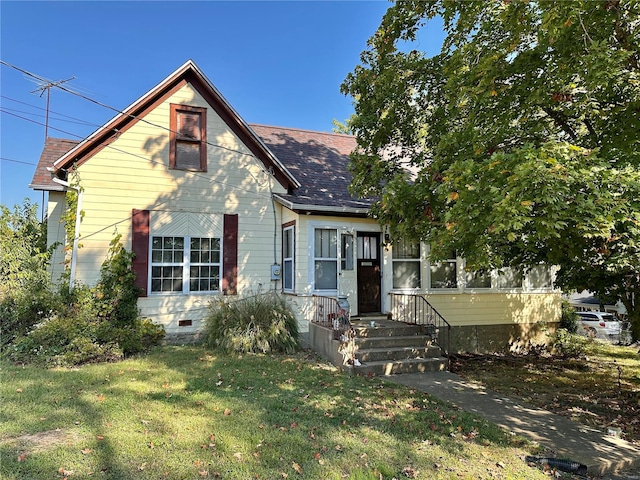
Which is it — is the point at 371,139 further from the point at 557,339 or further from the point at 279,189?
the point at 557,339

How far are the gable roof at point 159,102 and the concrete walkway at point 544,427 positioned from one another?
6.44 m

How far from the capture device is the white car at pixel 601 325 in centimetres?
2012

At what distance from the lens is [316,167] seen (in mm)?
12930

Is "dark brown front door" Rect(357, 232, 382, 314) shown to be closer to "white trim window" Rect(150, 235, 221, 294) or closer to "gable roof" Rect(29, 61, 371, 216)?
"gable roof" Rect(29, 61, 371, 216)

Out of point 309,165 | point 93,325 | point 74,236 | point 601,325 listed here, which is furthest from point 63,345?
point 601,325

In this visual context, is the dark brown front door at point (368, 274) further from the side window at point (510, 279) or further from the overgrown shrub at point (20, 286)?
the overgrown shrub at point (20, 286)

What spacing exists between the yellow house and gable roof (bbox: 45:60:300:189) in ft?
0.10

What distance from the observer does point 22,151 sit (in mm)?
13312

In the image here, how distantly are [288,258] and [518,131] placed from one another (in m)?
6.42

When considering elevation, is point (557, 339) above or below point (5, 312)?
below

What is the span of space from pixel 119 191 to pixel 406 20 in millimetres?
8017

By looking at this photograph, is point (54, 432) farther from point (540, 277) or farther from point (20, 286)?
point (540, 277)

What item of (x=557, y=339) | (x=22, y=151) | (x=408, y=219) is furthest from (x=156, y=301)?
(x=557, y=339)

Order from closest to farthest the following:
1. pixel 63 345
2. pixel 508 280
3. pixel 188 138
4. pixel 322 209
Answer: pixel 63 345 → pixel 322 209 → pixel 188 138 → pixel 508 280
